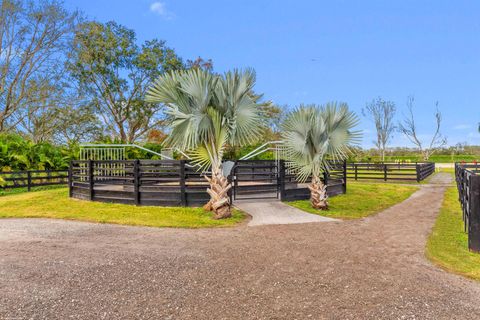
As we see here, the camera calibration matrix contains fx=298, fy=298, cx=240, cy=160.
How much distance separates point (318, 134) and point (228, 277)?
18.5 feet

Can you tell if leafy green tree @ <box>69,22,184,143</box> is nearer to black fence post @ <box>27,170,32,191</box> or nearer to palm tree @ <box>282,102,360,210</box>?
black fence post @ <box>27,170,32,191</box>

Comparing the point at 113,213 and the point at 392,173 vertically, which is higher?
the point at 392,173

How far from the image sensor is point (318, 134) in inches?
332

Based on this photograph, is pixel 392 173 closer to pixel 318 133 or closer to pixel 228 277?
pixel 318 133

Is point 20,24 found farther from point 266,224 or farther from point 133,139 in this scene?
point 266,224

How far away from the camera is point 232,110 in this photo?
25.3 feet

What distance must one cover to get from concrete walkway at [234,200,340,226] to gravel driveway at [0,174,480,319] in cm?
103

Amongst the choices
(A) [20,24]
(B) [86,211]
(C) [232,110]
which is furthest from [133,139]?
(C) [232,110]

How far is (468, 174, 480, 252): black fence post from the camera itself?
4.94m

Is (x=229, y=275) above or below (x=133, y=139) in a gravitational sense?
below

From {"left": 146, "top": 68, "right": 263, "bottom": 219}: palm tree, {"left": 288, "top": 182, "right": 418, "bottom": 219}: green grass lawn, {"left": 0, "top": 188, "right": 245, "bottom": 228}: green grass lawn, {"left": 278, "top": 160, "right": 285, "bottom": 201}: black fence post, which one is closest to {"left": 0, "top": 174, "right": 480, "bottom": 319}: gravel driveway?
{"left": 0, "top": 188, "right": 245, "bottom": 228}: green grass lawn

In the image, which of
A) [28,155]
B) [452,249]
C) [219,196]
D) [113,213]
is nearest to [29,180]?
[28,155]

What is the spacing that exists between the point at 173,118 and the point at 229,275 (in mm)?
4962

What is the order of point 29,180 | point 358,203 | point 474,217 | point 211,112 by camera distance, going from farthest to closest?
point 29,180
point 358,203
point 211,112
point 474,217
